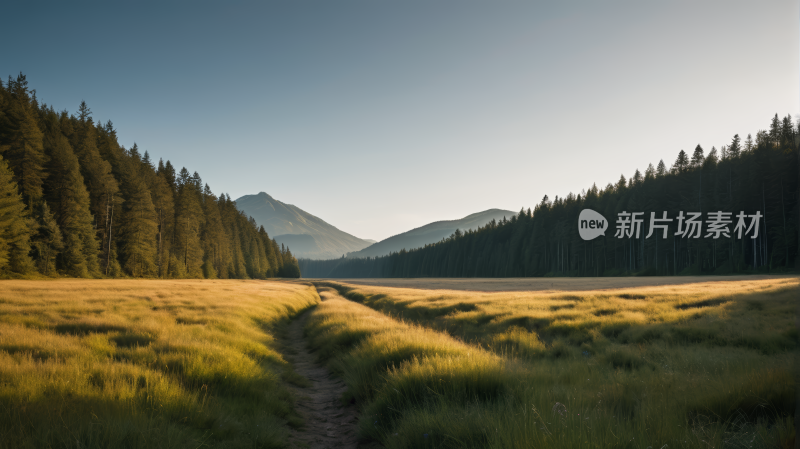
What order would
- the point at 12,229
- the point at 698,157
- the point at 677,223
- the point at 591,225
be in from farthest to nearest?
the point at 591,225
the point at 698,157
the point at 677,223
the point at 12,229

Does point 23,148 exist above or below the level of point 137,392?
above

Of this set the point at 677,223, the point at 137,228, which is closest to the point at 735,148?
the point at 677,223

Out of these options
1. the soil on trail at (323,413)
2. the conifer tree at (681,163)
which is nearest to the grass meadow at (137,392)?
the soil on trail at (323,413)

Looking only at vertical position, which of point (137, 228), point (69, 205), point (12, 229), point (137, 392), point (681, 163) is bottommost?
point (137, 392)

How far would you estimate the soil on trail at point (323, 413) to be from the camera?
577 cm

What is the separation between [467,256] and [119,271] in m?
112

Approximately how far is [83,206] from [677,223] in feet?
358

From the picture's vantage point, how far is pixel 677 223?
75750 millimetres

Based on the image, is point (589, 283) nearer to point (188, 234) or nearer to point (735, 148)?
point (735, 148)

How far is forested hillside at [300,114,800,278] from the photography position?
61.2 meters

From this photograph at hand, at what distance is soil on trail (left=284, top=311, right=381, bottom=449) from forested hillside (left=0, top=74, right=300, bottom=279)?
146 feet

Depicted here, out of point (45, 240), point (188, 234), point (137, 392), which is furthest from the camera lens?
point (188, 234)

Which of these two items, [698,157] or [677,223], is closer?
[677,223]

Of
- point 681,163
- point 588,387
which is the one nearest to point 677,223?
point 681,163
